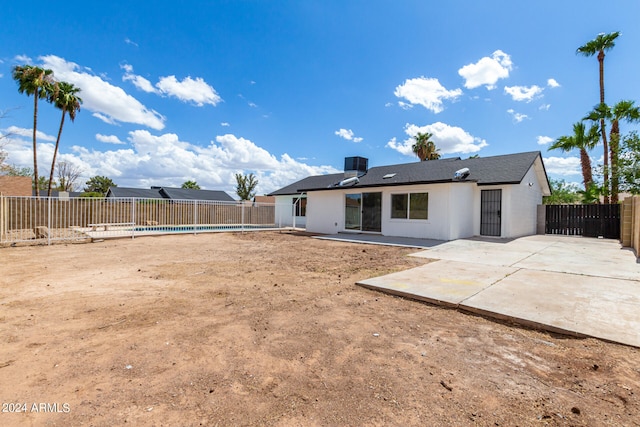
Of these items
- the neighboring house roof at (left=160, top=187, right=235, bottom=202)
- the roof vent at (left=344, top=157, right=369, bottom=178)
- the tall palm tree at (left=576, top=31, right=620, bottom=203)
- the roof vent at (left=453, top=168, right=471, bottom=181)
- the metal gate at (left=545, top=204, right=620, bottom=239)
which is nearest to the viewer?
the roof vent at (left=453, top=168, right=471, bottom=181)

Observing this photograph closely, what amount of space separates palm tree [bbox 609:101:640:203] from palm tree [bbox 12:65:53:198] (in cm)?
3256

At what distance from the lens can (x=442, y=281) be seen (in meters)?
5.36

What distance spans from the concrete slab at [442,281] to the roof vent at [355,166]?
464 inches

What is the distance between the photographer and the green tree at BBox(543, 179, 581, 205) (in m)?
26.8

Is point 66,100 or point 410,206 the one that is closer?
point 410,206

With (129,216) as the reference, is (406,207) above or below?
above

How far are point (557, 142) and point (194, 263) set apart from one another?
71.2 ft

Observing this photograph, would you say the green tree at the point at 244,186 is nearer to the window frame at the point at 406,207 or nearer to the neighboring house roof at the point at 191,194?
the neighboring house roof at the point at 191,194

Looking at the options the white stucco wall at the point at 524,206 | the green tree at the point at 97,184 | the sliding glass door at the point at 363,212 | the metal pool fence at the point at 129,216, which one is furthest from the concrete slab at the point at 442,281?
the green tree at the point at 97,184

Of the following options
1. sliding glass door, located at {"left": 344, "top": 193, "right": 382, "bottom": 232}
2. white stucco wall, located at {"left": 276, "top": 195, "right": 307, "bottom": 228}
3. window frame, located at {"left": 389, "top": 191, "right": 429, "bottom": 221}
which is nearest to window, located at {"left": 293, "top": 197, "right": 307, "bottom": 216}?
white stucco wall, located at {"left": 276, "top": 195, "right": 307, "bottom": 228}

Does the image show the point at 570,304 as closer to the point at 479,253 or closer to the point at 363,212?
the point at 479,253

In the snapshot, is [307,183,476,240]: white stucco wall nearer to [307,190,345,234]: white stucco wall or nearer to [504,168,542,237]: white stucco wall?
[307,190,345,234]: white stucco wall

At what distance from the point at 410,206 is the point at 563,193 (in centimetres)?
2697

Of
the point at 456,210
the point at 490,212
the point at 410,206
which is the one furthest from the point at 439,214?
the point at 490,212
